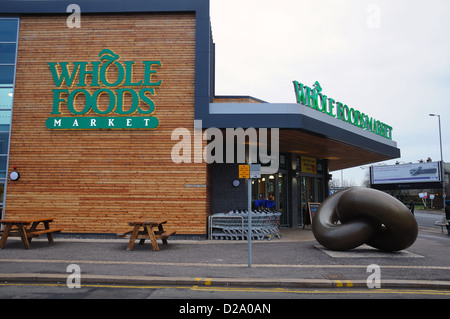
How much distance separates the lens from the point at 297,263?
8.77 metres

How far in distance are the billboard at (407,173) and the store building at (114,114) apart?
50.4 metres

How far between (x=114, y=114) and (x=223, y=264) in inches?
313

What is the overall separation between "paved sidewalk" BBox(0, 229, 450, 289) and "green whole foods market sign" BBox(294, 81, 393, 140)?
19.6 ft

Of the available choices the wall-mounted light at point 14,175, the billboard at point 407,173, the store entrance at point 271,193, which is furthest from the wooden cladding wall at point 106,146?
the billboard at point 407,173

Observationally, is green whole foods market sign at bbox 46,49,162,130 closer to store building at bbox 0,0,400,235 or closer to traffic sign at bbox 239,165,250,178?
store building at bbox 0,0,400,235

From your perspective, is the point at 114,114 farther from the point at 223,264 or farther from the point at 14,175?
the point at 223,264

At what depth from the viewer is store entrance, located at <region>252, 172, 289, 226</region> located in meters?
17.0

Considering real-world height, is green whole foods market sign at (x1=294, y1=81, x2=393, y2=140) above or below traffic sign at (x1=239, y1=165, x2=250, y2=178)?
above

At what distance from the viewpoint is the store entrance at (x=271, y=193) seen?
17047 millimetres

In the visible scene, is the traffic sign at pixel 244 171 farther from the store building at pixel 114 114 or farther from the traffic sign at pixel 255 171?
the store building at pixel 114 114

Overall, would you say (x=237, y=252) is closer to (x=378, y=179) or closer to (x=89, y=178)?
(x=89, y=178)

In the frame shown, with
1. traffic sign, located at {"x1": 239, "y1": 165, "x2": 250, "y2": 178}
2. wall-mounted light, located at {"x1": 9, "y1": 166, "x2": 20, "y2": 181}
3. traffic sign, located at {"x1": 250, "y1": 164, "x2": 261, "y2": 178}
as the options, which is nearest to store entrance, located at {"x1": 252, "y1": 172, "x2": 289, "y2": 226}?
traffic sign, located at {"x1": 250, "y1": 164, "x2": 261, "y2": 178}

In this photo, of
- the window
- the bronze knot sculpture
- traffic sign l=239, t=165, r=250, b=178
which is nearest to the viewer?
traffic sign l=239, t=165, r=250, b=178

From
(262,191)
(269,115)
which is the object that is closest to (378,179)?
(262,191)
